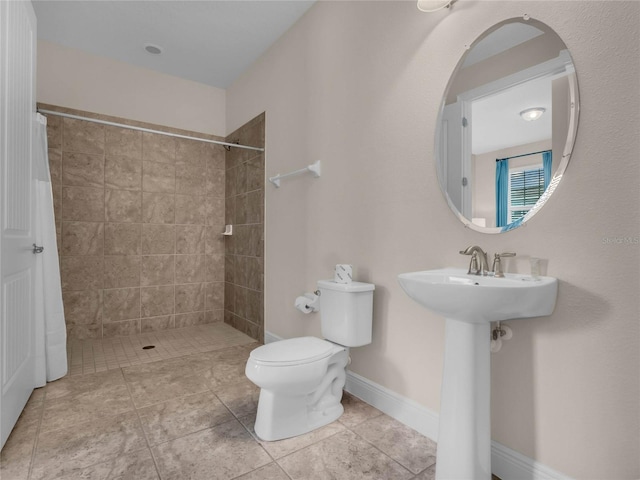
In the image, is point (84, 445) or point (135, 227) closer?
point (84, 445)

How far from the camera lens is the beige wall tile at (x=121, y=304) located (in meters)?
3.14

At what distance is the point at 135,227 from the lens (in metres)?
3.28

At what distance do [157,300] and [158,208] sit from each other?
90 cm

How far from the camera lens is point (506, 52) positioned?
137cm

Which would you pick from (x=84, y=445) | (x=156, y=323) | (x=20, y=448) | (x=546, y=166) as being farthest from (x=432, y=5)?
(x=156, y=323)

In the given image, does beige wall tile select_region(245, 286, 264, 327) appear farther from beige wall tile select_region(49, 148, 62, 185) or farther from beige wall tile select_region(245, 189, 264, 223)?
beige wall tile select_region(49, 148, 62, 185)

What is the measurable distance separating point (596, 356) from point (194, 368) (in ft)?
7.54

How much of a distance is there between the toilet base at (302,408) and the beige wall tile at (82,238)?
2.34 metres

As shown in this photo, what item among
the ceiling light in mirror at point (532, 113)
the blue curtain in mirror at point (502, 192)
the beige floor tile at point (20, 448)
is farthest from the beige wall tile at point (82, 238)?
the ceiling light in mirror at point (532, 113)

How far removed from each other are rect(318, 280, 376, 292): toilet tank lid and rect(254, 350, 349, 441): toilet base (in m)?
0.34

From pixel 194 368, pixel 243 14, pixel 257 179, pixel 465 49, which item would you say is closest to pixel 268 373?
pixel 194 368

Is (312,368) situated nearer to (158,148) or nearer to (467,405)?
(467,405)

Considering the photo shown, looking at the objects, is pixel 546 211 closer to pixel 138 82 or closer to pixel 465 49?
pixel 465 49

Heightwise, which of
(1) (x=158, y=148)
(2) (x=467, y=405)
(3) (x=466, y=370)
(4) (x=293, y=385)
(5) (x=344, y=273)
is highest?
(1) (x=158, y=148)
